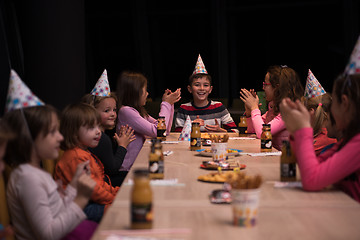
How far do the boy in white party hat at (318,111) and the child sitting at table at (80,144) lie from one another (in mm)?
1591

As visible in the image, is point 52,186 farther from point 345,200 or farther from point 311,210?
point 345,200

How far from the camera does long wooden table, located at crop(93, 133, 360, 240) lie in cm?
135

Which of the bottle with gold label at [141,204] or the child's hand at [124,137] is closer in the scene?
the bottle with gold label at [141,204]

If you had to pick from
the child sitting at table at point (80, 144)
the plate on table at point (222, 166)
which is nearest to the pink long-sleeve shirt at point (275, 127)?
the plate on table at point (222, 166)

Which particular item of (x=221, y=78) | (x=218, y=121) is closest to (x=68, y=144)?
(x=218, y=121)

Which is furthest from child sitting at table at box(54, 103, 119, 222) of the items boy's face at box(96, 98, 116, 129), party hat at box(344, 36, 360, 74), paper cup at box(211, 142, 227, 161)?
party hat at box(344, 36, 360, 74)

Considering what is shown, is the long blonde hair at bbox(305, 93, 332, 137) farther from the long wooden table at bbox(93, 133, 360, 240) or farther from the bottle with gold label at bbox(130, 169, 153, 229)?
the bottle with gold label at bbox(130, 169, 153, 229)

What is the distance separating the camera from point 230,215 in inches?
60.6

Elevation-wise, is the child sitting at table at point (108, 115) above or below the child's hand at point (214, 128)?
above

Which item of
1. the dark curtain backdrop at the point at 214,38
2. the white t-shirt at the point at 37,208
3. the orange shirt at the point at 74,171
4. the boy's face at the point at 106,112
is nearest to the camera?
the white t-shirt at the point at 37,208

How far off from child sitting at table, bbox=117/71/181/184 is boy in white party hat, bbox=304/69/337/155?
4.43 feet

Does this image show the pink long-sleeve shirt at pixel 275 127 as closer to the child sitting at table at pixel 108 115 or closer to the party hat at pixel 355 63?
the child sitting at table at pixel 108 115

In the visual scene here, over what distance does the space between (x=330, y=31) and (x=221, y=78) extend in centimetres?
178

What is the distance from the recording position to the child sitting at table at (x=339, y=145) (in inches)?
73.7
